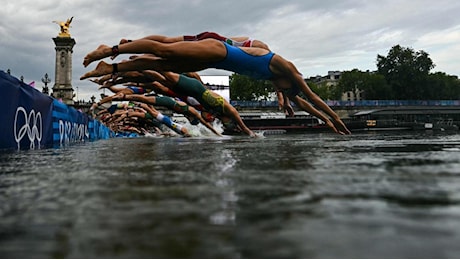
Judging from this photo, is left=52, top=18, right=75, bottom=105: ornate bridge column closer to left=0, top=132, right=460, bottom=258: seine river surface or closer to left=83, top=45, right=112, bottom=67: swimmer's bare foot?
left=83, top=45, right=112, bottom=67: swimmer's bare foot

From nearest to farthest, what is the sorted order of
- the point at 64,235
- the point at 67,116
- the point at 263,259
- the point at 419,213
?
the point at 263,259
the point at 64,235
the point at 419,213
the point at 67,116

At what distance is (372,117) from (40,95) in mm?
66757

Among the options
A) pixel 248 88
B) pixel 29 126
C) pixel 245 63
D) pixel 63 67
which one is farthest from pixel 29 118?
pixel 248 88

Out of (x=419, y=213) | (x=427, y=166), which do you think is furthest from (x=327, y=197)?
(x=427, y=166)

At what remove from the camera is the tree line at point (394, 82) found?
75.8 metres

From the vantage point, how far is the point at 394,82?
3071 inches

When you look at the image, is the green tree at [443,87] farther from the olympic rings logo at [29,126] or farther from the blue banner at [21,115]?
the olympic rings logo at [29,126]

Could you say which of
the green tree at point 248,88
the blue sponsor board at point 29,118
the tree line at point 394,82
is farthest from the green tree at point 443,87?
the blue sponsor board at point 29,118

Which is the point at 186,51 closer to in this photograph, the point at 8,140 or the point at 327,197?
the point at 8,140

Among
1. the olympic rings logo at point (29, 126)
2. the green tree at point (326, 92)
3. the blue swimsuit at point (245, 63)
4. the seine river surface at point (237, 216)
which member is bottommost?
the seine river surface at point (237, 216)

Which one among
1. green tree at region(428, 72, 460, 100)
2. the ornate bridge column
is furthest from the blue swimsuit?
green tree at region(428, 72, 460, 100)

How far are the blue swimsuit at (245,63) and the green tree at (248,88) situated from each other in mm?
69828

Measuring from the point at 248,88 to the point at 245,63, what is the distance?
71.1 m

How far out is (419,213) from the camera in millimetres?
1521
